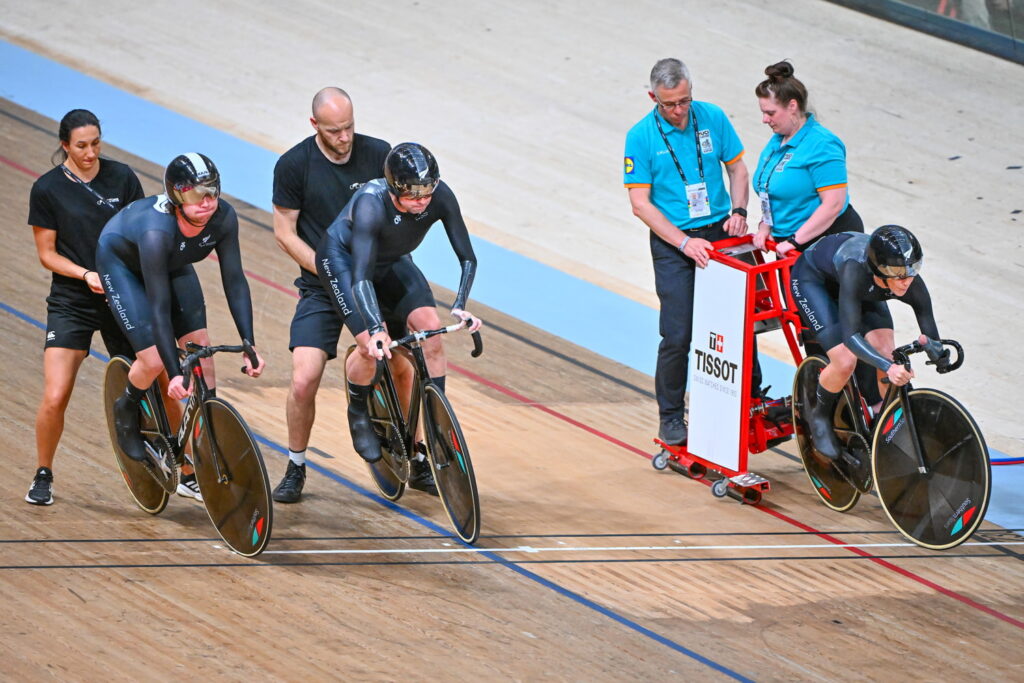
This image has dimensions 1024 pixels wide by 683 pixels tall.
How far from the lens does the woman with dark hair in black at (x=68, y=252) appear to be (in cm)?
506

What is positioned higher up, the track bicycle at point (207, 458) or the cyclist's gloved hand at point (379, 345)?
the cyclist's gloved hand at point (379, 345)

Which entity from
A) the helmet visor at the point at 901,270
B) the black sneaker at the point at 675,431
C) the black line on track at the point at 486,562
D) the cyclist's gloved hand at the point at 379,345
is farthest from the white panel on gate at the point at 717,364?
the cyclist's gloved hand at the point at 379,345

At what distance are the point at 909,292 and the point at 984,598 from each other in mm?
1094

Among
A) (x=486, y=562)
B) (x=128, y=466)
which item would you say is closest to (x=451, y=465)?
(x=486, y=562)

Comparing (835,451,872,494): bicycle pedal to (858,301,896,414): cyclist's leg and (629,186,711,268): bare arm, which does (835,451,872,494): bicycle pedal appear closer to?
(858,301,896,414): cyclist's leg

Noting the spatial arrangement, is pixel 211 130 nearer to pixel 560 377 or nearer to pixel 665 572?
pixel 560 377

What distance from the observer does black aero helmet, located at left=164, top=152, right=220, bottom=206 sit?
4586 mm

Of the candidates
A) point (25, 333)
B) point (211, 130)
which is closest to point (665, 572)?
point (25, 333)

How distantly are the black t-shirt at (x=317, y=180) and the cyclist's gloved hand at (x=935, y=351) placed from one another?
205cm

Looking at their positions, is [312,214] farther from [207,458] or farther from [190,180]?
[207,458]

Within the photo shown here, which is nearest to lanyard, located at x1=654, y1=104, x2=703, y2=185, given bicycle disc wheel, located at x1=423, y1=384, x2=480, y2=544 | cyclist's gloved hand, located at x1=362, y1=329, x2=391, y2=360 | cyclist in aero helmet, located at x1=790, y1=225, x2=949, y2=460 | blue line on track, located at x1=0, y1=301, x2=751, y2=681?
cyclist in aero helmet, located at x1=790, y1=225, x2=949, y2=460

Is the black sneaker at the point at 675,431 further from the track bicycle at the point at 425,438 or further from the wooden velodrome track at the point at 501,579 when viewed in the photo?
the track bicycle at the point at 425,438

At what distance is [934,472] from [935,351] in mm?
453

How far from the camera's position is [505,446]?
620cm
